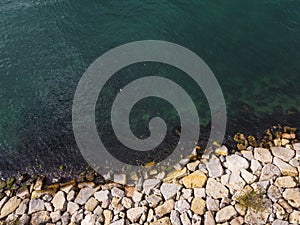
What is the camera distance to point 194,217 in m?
12.7

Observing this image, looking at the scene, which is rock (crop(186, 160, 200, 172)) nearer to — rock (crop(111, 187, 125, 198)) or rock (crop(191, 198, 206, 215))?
rock (crop(191, 198, 206, 215))

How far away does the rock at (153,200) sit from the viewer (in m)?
13.3

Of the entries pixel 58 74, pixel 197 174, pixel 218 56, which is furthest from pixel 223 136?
pixel 58 74

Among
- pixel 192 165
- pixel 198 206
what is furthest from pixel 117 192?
pixel 192 165

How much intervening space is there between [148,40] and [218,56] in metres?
4.80

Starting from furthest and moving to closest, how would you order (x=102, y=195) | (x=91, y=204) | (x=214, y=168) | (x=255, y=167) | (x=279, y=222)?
(x=214, y=168), (x=255, y=167), (x=102, y=195), (x=91, y=204), (x=279, y=222)

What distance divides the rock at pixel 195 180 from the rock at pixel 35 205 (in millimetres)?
6455

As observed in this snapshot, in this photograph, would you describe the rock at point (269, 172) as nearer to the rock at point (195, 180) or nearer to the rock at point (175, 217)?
the rock at point (195, 180)

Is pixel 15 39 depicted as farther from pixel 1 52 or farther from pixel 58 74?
pixel 58 74

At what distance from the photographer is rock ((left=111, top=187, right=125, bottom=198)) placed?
543 inches

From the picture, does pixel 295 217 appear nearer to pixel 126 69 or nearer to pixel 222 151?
pixel 222 151

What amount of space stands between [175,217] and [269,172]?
4802 mm

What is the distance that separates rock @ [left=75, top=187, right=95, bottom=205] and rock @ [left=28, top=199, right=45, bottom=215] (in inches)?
62.5

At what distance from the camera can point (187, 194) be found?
44.3 feet
